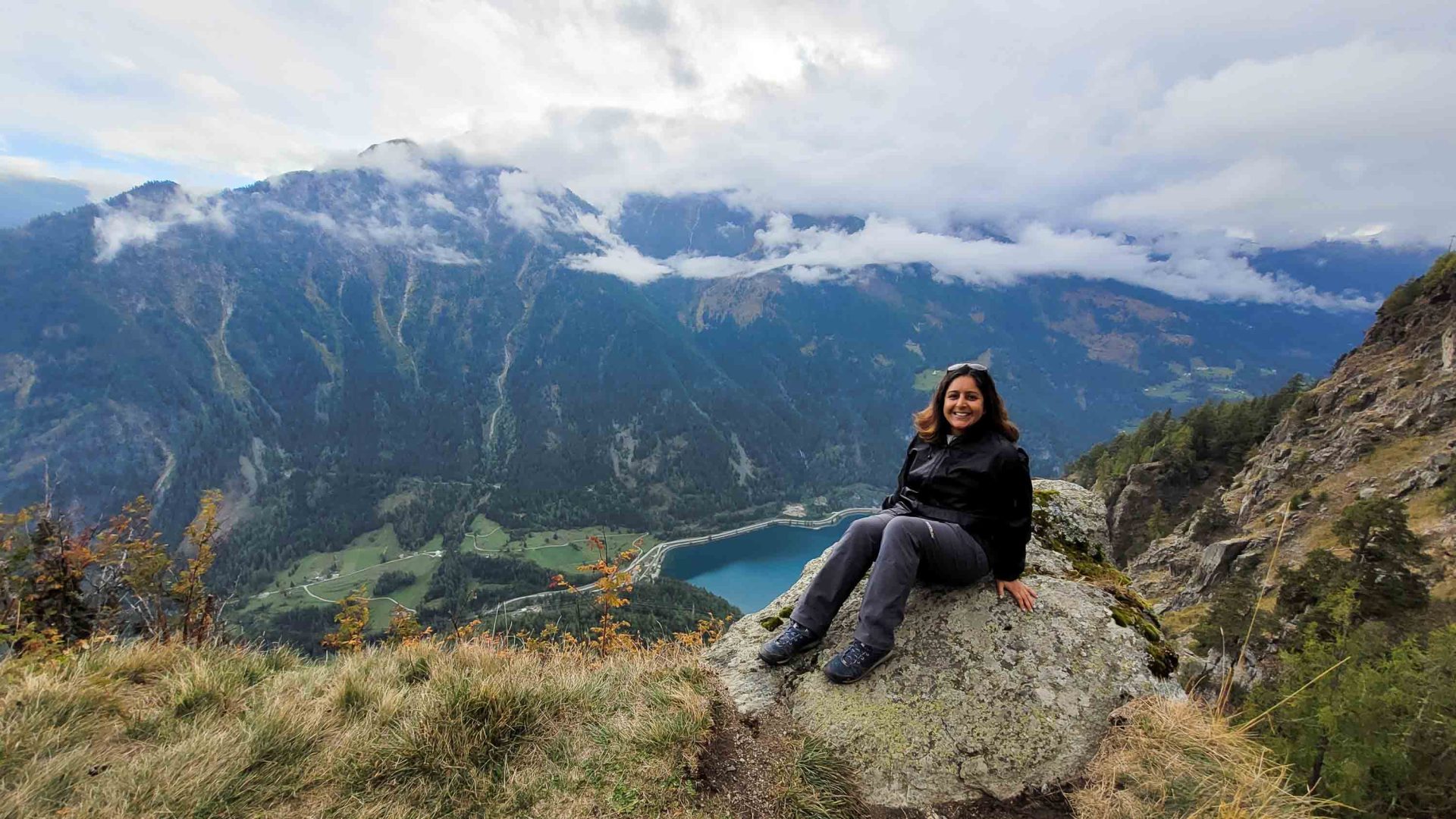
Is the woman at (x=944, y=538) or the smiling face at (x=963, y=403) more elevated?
the smiling face at (x=963, y=403)

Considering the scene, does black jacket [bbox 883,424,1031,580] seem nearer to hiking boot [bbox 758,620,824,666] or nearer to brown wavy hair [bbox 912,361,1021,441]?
brown wavy hair [bbox 912,361,1021,441]

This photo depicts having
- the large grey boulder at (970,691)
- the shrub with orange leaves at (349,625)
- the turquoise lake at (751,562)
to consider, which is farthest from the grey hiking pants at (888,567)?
the turquoise lake at (751,562)

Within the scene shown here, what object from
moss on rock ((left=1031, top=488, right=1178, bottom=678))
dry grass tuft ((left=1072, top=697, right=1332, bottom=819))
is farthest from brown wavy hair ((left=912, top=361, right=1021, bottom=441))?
dry grass tuft ((left=1072, top=697, right=1332, bottom=819))

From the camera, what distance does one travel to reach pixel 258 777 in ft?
10.8

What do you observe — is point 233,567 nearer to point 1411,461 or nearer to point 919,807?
point 919,807

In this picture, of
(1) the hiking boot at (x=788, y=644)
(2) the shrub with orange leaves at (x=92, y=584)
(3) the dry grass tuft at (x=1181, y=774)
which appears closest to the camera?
(3) the dry grass tuft at (x=1181, y=774)

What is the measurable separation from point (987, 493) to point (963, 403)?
78 centimetres

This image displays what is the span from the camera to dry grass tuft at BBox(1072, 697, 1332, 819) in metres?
2.91

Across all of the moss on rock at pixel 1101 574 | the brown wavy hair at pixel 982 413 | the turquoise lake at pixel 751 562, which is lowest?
the turquoise lake at pixel 751 562

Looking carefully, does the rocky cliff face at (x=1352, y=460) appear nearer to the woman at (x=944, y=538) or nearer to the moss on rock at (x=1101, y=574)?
the moss on rock at (x=1101, y=574)

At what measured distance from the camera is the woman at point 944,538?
13.8ft

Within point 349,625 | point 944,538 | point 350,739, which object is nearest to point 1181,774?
point 944,538

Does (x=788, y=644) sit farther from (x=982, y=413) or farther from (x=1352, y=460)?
(x=1352, y=460)

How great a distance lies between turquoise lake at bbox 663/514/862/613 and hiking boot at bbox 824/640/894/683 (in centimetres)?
9559
